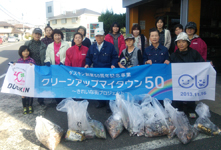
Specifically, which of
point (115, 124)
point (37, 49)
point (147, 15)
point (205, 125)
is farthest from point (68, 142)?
point (147, 15)

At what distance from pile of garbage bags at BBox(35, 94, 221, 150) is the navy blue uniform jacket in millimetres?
1275

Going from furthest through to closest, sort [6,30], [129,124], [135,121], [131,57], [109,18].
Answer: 1. [6,30]
2. [109,18]
3. [131,57]
4. [129,124]
5. [135,121]

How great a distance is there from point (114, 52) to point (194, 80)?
1773mm

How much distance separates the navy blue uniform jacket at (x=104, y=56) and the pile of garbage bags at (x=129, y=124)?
1275mm

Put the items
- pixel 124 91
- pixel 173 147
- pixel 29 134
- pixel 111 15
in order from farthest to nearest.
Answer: pixel 111 15, pixel 124 91, pixel 29 134, pixel 173 147

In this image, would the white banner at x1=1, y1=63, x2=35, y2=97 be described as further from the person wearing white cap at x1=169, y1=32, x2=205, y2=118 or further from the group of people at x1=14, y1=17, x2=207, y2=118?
the person wearing white cap at x1=169, y1=32, x2=205, y2=118

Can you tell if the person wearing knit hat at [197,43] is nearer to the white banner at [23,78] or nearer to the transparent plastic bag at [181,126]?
the transparent plastic bag at [181,126]

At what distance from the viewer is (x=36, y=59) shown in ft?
15.5

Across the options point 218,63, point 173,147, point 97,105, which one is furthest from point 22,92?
point 218,63

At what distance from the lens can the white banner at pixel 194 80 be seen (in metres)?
3.79

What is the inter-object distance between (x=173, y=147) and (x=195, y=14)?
452 cm

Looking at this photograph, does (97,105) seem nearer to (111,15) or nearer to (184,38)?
(184,38)

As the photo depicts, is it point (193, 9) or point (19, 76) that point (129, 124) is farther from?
point (193, 9)

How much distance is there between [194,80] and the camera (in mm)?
3844
